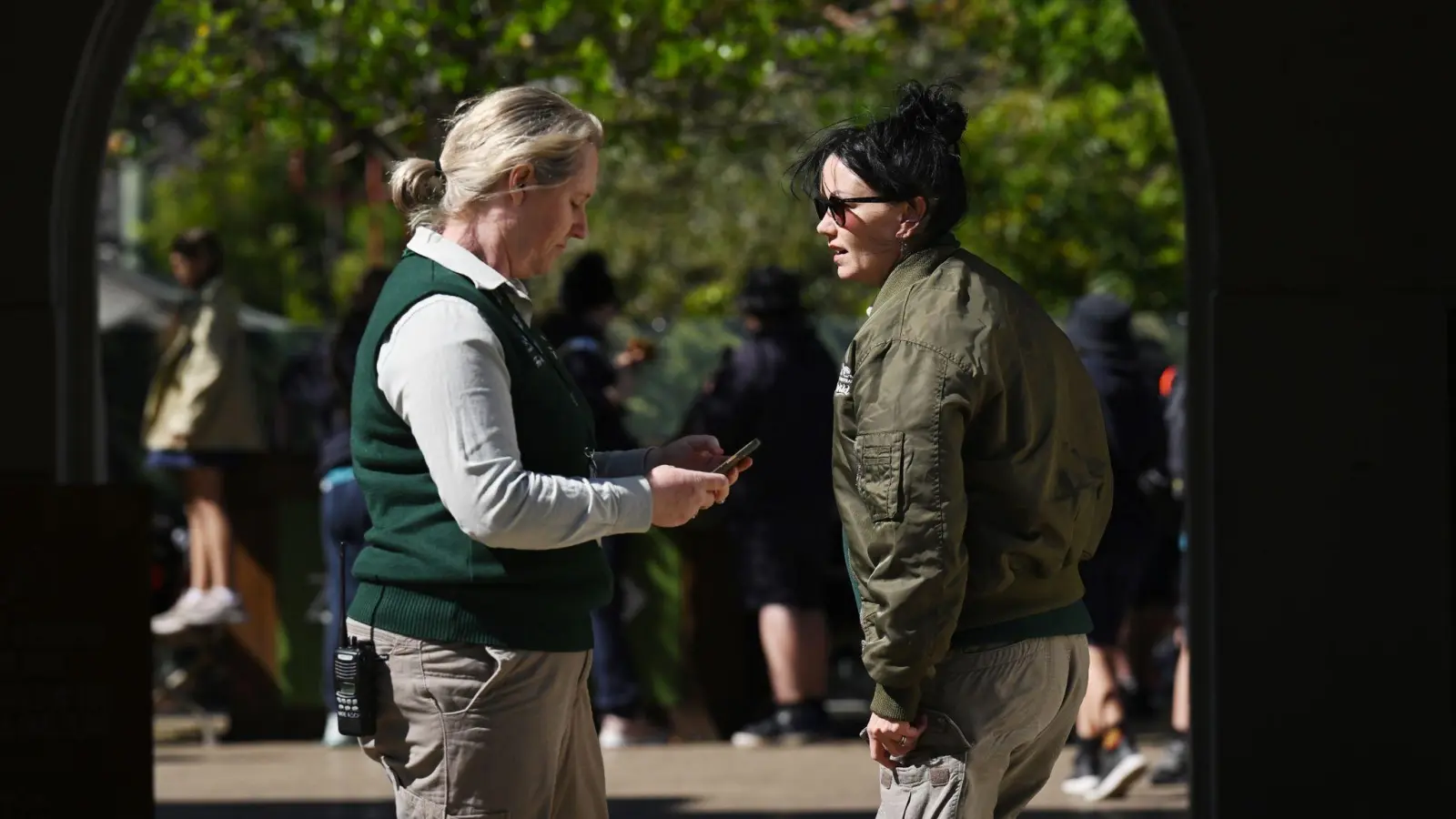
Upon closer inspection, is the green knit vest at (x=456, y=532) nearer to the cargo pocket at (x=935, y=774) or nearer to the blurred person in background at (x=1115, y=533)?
the cargo pocket at (x=935, y=774)

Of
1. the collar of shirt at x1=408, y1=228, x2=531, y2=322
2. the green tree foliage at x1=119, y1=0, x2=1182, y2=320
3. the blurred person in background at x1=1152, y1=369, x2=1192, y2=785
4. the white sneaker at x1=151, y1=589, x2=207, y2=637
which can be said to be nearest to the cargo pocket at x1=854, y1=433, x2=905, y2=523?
the collar of shirt at x1=408, y1=228, x2=531, y2=322

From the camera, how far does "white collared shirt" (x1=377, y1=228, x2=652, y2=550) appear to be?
3.50 metres

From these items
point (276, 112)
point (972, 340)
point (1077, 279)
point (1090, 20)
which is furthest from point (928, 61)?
point (972, 340)

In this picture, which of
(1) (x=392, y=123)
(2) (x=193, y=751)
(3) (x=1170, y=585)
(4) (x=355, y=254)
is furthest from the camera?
(4) (x=355, y=254)

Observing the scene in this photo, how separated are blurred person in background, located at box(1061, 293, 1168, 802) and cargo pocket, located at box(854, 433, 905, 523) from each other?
437cm

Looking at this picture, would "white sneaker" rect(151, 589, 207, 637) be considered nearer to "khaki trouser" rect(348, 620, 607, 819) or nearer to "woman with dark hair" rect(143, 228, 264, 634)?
"woman with dark hair" rect(143, 228, 264, 634)

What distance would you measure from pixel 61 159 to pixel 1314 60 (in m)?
3.13

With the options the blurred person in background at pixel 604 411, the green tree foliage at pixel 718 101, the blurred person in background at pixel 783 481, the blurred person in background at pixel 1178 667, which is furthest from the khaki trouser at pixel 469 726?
the blurred person in background at pixel 783 481

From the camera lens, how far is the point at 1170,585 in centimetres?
1016

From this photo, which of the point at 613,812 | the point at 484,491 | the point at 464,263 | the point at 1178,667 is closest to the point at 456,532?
the point at 484,491

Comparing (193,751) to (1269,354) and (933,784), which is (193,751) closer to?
(1269,354)

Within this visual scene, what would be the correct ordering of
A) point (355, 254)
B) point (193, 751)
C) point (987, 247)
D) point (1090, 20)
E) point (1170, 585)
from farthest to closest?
point (355, 254) → point (987, 247) → point (1090, 20) → point (1170, 585) → point (193, 751)

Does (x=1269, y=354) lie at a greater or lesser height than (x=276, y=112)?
lesser

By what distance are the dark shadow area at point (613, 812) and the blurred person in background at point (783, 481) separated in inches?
58.3
